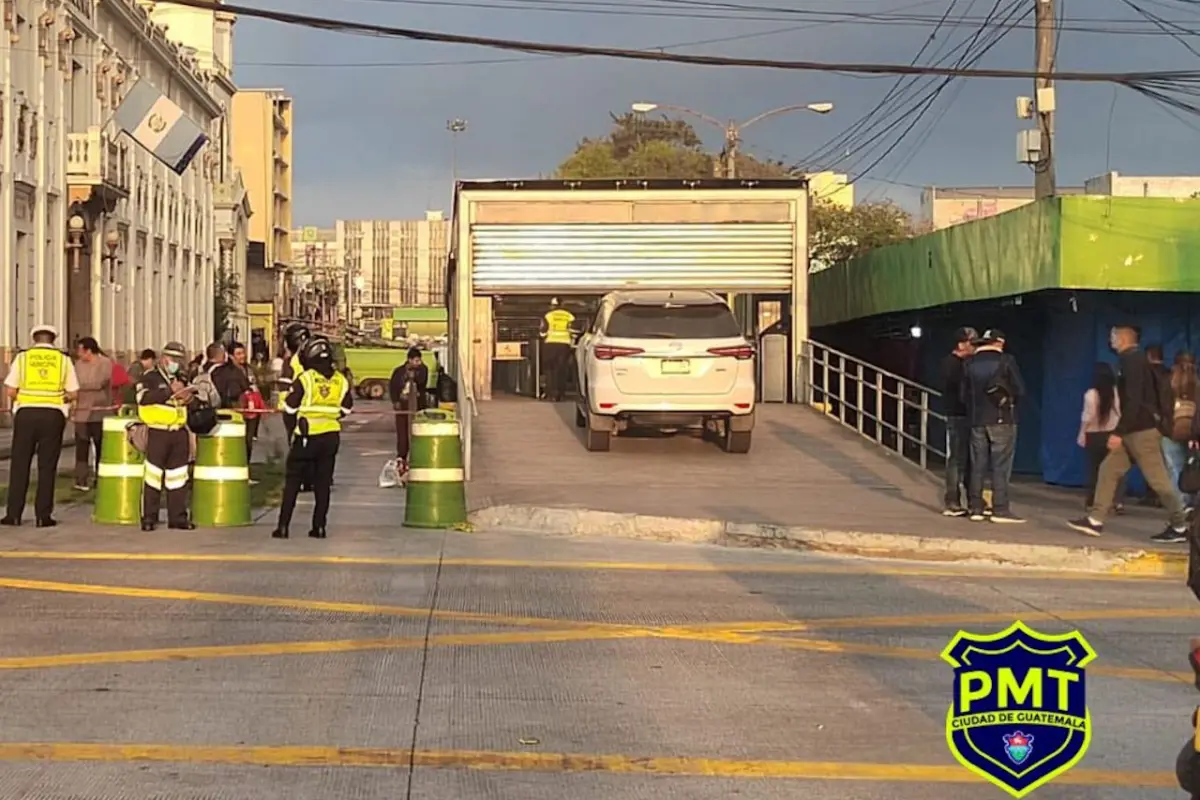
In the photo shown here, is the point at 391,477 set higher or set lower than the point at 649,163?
lower

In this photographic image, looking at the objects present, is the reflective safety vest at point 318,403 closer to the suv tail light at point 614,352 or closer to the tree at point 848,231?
the suv tail light at point 614,352

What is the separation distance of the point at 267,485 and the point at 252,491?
3.08ft

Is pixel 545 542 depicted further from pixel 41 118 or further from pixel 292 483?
pixel 41 118

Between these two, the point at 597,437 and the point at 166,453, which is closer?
the point at 166,453

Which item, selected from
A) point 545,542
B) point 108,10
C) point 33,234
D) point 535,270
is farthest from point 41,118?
point 545,542

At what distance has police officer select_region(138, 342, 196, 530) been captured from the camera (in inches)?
506

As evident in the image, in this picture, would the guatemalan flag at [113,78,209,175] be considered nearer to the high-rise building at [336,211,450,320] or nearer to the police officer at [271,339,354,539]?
the police officer at [271,339,354,539]

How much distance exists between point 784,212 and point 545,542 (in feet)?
45.2

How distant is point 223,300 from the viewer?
6222 centimetres

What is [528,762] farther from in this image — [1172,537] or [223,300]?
[223,300]

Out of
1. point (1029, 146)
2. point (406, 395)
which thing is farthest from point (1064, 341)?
point (406, 395)

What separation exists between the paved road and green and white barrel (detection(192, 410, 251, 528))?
1.42 metres

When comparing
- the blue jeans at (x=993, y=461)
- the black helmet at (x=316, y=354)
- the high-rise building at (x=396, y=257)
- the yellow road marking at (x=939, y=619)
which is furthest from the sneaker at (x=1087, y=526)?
the high-rise building at (x=396, y=257)

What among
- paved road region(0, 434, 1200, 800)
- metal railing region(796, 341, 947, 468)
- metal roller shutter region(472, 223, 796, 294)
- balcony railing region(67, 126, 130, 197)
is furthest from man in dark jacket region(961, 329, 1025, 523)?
balcony railing region(67, 126, 130, 197)
